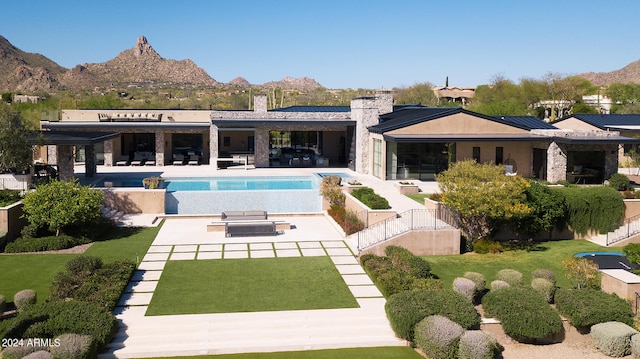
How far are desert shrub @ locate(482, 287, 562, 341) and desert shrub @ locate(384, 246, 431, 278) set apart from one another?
2792 mm

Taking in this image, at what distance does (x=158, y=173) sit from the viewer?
37.9 meters

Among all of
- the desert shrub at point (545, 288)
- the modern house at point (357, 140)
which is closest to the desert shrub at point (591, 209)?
the modern house at point (357, 140)

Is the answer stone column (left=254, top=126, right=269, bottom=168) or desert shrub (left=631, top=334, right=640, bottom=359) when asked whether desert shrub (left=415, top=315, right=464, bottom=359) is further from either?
stone column (left=254, top=126, right=269, bottom=168)

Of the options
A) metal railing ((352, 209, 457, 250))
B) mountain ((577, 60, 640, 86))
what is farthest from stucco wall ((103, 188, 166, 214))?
mountain ((577, 60, 640, 86))

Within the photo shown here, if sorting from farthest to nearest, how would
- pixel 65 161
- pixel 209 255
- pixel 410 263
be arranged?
pixel 65 161
pixel 209 255
pixel 410 263

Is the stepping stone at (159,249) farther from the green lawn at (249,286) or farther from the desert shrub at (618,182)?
the desert shrub at (618,182)

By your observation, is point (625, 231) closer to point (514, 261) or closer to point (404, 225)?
point (514, 261)

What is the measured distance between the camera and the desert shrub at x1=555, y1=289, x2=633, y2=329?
1465cm

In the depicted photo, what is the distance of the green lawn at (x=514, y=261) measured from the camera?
19.8 metres

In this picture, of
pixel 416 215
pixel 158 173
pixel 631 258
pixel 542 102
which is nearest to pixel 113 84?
pixel 542 102

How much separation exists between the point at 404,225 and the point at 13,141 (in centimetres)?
1657

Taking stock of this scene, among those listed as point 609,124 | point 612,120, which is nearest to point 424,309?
point 609,124

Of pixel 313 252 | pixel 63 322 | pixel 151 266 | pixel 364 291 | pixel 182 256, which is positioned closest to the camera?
pixel 63 322

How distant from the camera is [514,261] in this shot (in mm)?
21547
